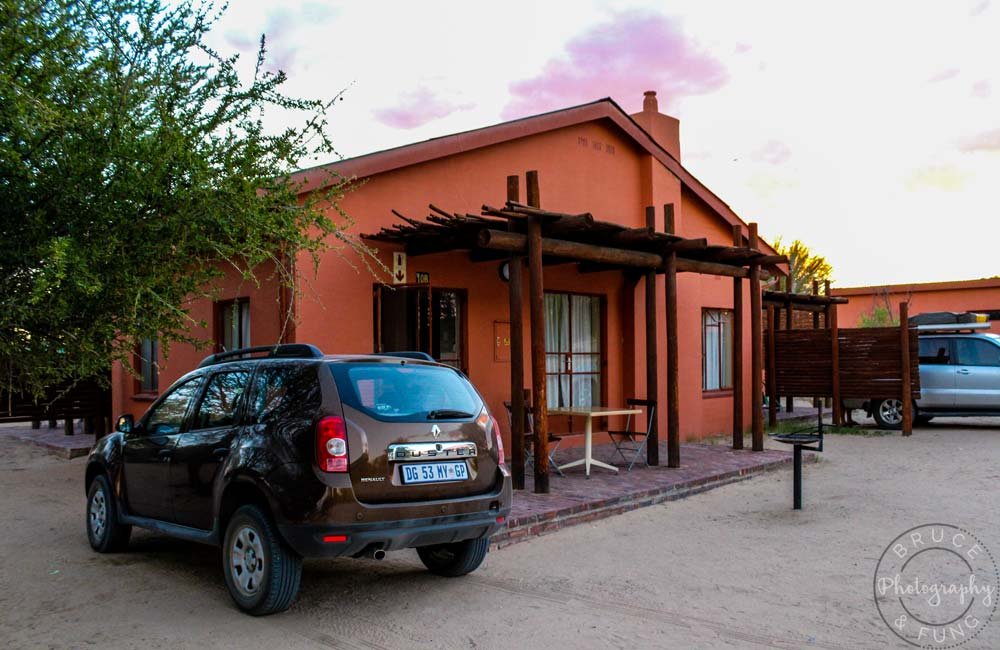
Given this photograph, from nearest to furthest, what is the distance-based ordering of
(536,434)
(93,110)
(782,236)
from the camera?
(93,110)
(536,434)
(782,236)

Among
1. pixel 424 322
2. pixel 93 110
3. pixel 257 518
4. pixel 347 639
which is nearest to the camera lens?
pixel 93 110

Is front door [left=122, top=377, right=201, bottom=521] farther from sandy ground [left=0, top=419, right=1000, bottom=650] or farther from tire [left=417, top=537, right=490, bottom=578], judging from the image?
tire [left=417, top=537, right=490, bottom=578]

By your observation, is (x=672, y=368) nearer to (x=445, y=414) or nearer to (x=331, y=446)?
(x=445, y=414)

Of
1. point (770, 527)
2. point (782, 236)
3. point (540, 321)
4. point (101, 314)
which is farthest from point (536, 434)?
point (782, 236)

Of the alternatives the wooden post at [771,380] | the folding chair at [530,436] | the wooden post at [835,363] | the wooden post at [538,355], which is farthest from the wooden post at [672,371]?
the wooden post at [835,363]

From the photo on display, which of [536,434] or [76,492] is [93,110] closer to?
[536,434]

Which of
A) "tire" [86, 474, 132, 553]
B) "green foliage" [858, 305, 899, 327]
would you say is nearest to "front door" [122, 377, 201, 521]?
"tire" [86, 474, 132, 553]

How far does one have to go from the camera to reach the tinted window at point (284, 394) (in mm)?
5215

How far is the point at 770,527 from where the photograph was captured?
7.94 meters

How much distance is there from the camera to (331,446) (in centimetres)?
503

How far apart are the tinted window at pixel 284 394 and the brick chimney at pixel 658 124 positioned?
12338 millimetres

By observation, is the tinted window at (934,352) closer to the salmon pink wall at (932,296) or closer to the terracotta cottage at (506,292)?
the terracotta cottage at (506,292)

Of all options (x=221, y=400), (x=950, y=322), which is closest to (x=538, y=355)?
(x=221, y=400)

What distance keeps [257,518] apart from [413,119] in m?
8.39
